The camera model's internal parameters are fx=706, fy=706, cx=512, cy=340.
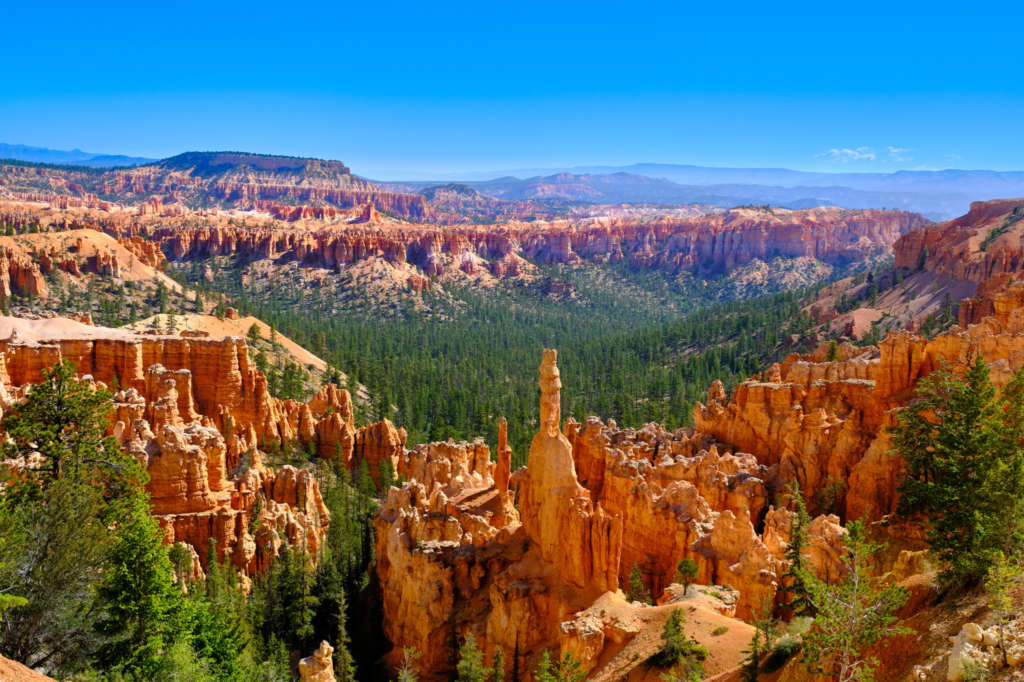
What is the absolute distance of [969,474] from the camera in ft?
66.6

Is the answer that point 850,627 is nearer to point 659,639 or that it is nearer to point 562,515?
point 659,639

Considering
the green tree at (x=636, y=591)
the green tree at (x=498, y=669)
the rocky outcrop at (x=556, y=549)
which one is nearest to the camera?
the green tree at (x=498, y=669)

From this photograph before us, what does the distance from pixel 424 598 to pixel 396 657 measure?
3.19 meters

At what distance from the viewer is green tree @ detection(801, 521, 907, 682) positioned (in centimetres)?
1293

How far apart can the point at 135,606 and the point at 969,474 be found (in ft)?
78.3

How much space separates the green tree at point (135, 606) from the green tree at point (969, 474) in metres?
20.1

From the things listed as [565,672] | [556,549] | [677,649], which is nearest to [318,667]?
[556,549]

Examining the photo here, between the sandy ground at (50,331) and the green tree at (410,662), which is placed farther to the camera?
the sandy ground at (50,331)

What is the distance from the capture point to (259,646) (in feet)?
98.0

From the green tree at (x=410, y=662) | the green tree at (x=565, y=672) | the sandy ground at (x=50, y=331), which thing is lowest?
the green tree at (x=410, y=662)

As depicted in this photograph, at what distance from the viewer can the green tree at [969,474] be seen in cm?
1512

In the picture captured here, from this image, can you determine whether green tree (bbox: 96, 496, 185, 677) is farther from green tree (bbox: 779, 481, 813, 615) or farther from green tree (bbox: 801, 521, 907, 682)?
green tree (bbox: 779, 481, 813, 615)

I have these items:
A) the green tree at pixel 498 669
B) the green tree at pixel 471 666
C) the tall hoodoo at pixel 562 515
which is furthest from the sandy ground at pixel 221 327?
the green tree at pixel 498 669

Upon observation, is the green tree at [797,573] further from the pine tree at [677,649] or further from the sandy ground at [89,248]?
the sandy ground at [89,248]
